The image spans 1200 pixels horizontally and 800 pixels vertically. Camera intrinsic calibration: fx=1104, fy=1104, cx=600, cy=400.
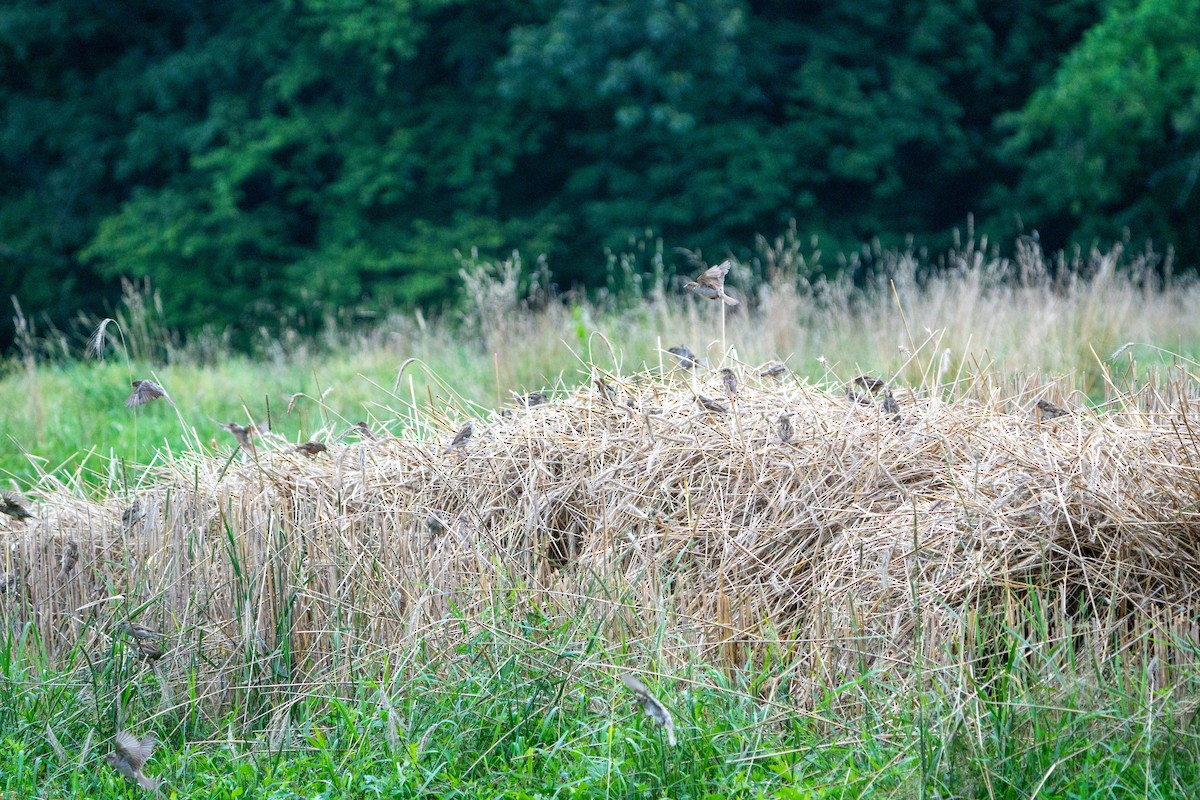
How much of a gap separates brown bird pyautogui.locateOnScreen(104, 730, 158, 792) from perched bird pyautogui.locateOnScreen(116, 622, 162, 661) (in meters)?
0.33

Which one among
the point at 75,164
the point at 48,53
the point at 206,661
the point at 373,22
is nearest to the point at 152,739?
the point at 206,661

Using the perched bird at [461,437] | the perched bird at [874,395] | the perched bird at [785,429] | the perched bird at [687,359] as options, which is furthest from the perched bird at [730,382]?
the perched bird at [461,437]

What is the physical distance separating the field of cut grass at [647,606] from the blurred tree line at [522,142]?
453 inches

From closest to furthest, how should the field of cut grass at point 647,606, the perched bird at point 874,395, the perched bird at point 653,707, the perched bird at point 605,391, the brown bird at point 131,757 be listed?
1. the perched bird at point 653,707
2. the field of cut grass at point 647,606
3. the brown bird at point 131,757
4. the perched bird at point 874,395
5. the perched bird at point 605,391

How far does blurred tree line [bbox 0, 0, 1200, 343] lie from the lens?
15359mm

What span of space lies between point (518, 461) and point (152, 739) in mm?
1489

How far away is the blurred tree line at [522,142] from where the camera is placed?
15359mm

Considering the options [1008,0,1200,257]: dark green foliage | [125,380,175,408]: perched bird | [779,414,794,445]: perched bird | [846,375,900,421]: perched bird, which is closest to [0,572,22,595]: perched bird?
[125,380,175,408]: perched bird

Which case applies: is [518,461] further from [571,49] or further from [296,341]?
[571,49]

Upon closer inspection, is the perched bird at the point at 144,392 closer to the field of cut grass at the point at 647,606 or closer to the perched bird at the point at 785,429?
the field of cut grass at the point at 647,606

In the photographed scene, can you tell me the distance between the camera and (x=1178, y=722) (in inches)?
97.6

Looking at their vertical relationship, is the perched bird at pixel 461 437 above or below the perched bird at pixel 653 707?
above

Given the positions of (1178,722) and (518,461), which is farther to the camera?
(518,461)

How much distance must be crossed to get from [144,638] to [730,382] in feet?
6.57
